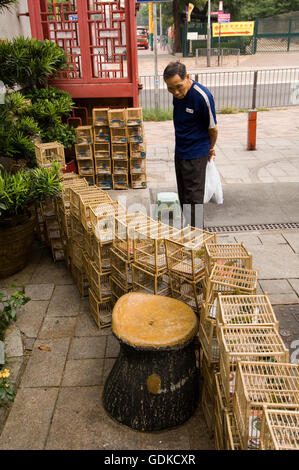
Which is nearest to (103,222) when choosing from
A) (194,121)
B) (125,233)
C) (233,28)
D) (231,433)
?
(125,233)

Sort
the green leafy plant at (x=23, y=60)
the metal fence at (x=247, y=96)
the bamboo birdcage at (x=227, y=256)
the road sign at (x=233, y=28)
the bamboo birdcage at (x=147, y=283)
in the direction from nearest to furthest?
1. the bamboo birdcage at (x=227, y=256)
2. the bamboo birdcage at (x=147, y=283)
3. the green leafy plant at (x=23, y=60)
4. the metal fence at (x=247, y=96)
5. the road sign at (x=233, y=28)

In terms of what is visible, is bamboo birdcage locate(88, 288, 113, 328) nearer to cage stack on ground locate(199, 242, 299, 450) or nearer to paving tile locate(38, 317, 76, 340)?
paving tile locate(38, 317, 76, 340)

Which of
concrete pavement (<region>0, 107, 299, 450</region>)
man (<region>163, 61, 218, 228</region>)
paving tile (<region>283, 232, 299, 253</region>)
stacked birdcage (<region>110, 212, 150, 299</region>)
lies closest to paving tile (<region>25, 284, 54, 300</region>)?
concrete pavement (<region>0, 107, 299, 450</region>)

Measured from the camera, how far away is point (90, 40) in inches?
316

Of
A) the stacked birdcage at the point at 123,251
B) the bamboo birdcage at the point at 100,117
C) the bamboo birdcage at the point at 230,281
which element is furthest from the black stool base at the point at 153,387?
the bamboo birdcage at the point at 100,117

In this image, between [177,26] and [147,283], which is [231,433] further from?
[177,26]

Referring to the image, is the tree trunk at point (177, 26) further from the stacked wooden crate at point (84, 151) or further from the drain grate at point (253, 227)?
the drain grate at point (253, 227)

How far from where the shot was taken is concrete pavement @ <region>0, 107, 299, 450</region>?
10.9 feet

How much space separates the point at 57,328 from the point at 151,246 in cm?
127

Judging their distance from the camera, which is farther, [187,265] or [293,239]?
[293,239]

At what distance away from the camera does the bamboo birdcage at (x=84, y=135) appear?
8.15 metres

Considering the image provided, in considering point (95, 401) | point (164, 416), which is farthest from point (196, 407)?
point (95, 401)

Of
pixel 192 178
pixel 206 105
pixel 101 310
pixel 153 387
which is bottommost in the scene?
pixel 101 310
